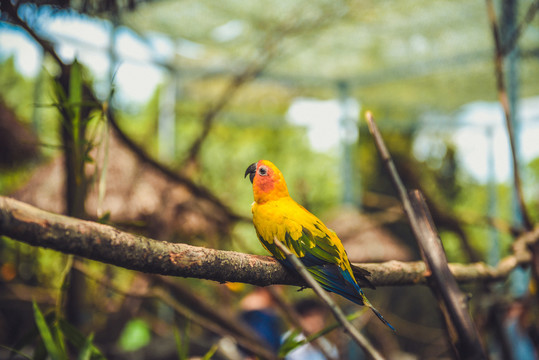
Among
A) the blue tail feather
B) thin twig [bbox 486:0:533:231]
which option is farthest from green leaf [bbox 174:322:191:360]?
thin twig [bbox 486:0:533:231]

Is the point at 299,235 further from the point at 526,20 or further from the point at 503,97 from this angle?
the point at 526,20

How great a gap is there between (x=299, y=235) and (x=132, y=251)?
0.17 metres

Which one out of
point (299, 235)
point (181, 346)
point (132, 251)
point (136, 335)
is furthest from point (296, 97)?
point (132, 251)

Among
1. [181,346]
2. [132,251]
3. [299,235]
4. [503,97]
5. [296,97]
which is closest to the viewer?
[132,251]

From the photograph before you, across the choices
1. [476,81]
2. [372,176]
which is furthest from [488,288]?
[372,176]

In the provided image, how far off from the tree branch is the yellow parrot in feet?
0.08

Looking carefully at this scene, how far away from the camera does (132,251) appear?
308 millimetres

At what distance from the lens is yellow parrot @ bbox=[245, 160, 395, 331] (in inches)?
15.2

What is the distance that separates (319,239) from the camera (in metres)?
0.41

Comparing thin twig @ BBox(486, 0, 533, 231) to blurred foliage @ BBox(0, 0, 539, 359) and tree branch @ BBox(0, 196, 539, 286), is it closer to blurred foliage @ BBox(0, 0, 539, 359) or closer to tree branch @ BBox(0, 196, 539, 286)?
tree branch @ BBox(0, 196, 539, 286)

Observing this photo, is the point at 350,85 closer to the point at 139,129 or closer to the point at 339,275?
the point at 339,275

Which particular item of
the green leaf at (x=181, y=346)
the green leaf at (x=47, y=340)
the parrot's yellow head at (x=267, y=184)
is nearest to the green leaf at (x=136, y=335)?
the green leaf at (x=181, y=346)

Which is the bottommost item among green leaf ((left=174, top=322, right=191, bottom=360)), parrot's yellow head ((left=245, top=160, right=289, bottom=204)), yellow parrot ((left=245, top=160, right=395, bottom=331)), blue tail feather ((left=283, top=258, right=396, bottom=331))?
green leaf ((left=174, top=322, right=191, bottom=360))

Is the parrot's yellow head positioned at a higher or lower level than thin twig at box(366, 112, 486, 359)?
higher
